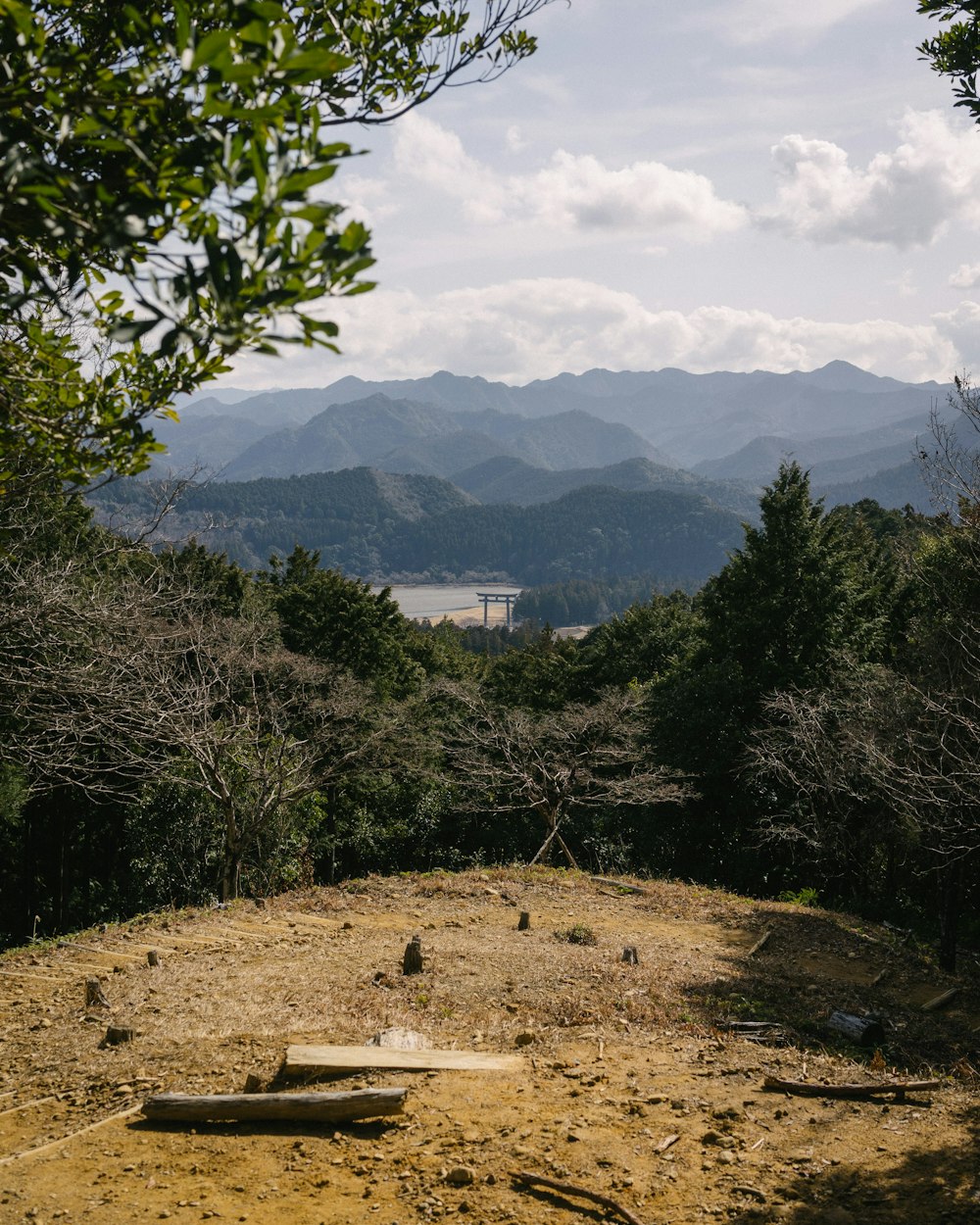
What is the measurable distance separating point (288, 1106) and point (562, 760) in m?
14.2

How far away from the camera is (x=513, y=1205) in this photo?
4.19m

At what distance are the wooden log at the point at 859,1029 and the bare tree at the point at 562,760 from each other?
9397 millimetres

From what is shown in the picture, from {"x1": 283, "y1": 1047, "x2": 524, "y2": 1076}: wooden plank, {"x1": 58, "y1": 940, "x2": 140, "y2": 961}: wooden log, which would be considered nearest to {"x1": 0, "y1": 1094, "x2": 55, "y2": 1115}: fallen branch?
{"x1": 283, "y1": 1047, "x2": 524, "y2": 1076}: wooden plank

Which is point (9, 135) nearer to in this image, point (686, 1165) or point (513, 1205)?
point (513, 1205)

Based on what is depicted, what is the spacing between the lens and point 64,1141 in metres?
4.90

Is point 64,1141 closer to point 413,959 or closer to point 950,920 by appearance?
point 413,959

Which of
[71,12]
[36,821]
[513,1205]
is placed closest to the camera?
[71,12]

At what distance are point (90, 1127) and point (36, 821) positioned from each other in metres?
20.5

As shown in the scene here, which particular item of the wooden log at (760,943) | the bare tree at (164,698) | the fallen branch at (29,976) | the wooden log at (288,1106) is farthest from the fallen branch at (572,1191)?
the wooden log at (760,943)

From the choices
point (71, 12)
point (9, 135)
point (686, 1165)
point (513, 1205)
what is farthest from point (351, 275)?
point (686, 1165)

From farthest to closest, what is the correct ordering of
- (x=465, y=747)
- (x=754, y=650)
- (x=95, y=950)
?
(x=465, y=747) → (x=754, y=650) → (x=95, y=950)

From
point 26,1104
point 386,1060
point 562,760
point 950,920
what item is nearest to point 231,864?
point 562,760

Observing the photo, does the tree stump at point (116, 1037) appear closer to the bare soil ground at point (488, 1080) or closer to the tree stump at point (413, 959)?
the bare soil ground at point (488, 1080)

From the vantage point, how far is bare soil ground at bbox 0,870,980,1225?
4254mm
